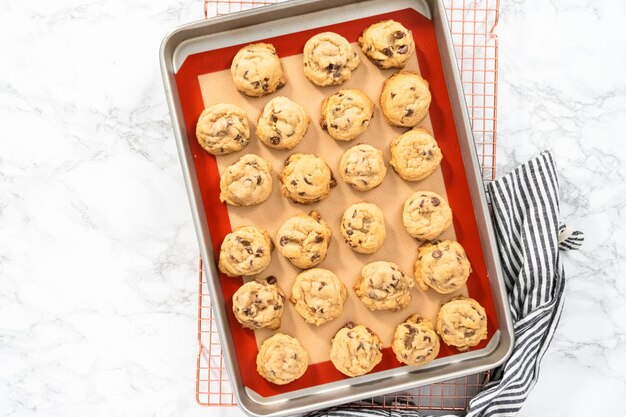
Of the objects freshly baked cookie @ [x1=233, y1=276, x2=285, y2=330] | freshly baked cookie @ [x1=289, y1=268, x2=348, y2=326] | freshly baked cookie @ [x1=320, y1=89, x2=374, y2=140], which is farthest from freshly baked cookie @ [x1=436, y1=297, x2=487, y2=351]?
freshly baked cookie @ [x1=320, y1=89, x2=374, y2=140]

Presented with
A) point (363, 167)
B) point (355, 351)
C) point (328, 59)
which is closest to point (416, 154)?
point (363, 167)

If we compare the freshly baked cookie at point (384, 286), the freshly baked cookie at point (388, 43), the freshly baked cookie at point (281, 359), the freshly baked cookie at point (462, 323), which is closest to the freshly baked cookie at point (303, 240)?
the freshly baked cookie at point (384, 286)

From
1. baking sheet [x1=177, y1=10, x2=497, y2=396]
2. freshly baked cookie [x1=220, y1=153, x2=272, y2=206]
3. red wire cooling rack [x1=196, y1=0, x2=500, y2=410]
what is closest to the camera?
freshly baked cookie [x1=220, y1=153, x2=272, y2=206]

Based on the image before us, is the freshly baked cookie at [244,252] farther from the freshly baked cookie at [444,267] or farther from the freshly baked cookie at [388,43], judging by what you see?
the freshly baked cookie at [388,43]

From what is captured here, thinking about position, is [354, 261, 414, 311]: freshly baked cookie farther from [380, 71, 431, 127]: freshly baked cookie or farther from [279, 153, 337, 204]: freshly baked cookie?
[380, 71, 431, 127]: freshly baked cookie

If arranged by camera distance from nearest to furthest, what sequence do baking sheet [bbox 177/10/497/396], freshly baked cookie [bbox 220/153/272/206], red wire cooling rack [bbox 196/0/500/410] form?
1. freshly baked cookie [bbox 220/153/272/206]
2. baking sheet [bbox 177/10/497/396]
3. red wire cooling rack [bbox 196/0/500/410]

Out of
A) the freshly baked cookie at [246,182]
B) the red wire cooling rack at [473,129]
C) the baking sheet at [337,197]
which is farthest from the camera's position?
the red wire cooling rack at [473,129]
